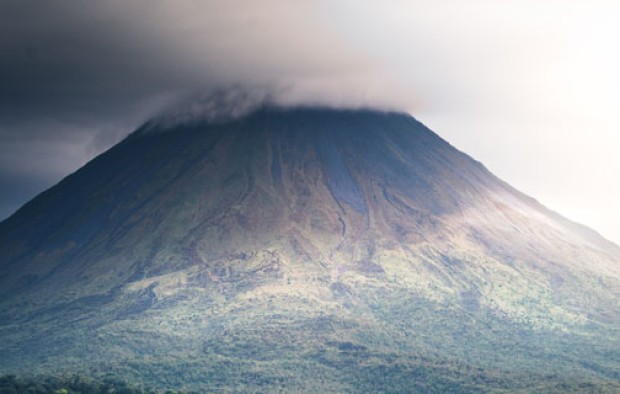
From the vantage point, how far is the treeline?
363 ft

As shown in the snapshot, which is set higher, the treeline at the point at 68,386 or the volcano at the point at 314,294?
the volcano at the point at 314,294

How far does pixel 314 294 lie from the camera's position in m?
159

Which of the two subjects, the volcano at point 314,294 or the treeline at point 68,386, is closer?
the treeline at point 68,386

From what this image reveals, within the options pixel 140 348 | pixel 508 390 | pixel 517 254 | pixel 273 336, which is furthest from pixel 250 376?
pixel 517 254

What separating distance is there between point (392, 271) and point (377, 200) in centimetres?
2847

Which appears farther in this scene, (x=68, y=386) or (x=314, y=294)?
(x=314, y=294)

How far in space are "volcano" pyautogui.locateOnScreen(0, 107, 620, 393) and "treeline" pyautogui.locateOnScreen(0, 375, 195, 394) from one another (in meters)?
12.4

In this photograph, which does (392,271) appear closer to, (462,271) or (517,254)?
(462,271)

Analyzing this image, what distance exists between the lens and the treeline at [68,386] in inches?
4358

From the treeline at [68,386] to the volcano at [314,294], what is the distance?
12382 millimetres

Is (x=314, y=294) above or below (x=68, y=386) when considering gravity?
above

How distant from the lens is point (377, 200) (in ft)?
632

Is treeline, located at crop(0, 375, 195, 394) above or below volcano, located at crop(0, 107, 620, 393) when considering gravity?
below

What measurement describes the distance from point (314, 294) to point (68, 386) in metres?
54.3
